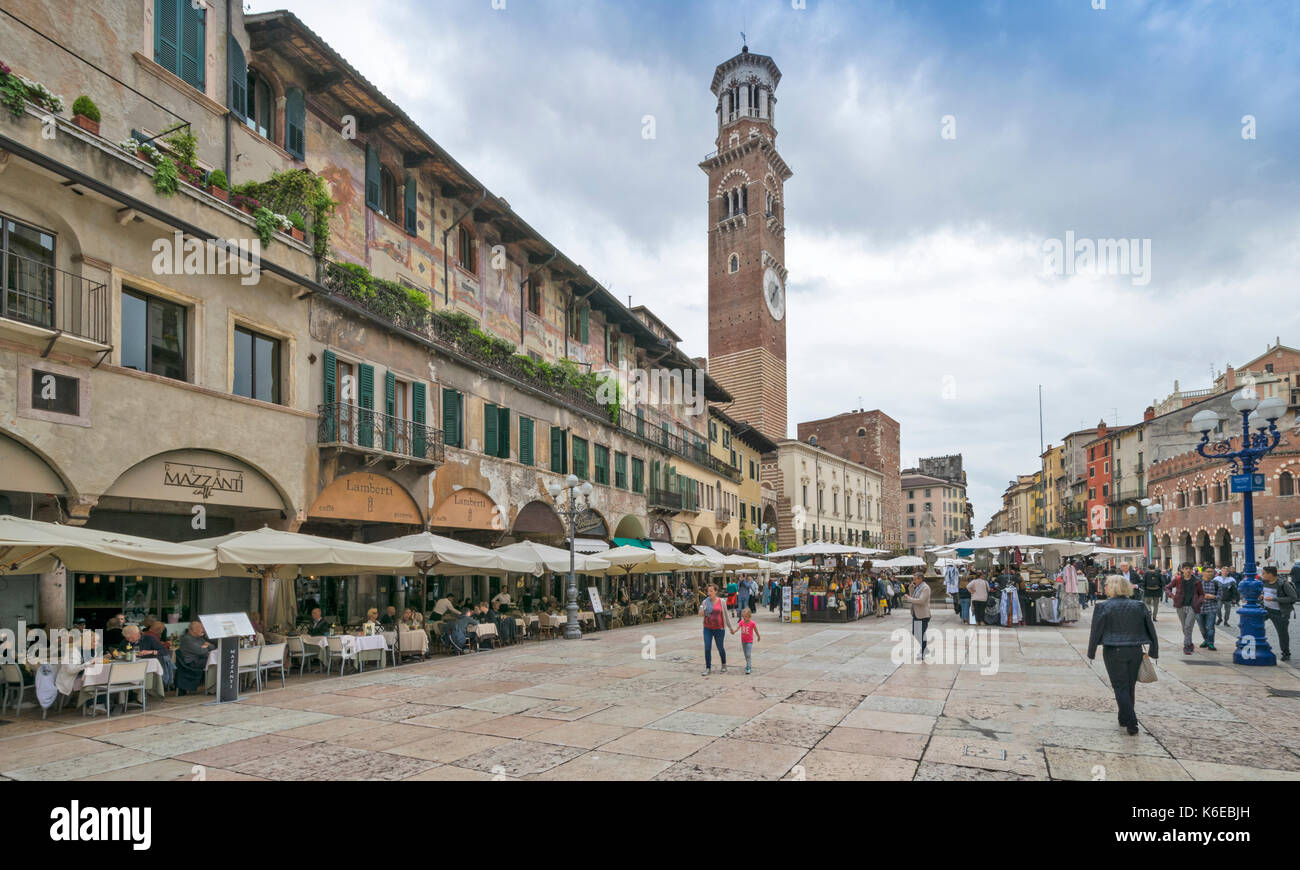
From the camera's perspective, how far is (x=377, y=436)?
19016mm

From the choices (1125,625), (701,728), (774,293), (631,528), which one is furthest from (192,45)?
(774,293)

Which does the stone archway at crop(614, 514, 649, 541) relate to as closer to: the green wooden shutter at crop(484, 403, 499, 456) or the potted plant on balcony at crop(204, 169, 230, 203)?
the green wooden shutter at crop(484, 403, 499, 456)

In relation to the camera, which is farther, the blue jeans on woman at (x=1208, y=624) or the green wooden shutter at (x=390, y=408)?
the green wooden shutter at (x=390, y=408)

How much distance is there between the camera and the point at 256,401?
1602 centimetres

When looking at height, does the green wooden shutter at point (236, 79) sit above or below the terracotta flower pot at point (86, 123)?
above

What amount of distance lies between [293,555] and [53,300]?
558 centimetres

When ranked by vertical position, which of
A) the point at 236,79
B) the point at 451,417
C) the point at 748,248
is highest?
the point at 748,248

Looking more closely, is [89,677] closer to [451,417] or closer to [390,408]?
[390,408]

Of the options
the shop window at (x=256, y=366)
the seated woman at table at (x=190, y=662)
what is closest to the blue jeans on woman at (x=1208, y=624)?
the seated woman at table at (x=190, y=662)

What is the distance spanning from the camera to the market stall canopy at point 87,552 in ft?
32.4

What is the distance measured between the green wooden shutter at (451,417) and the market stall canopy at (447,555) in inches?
191

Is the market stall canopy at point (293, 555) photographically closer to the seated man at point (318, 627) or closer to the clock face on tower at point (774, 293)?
the seated man at point (318, 627)

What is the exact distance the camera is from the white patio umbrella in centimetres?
1236
